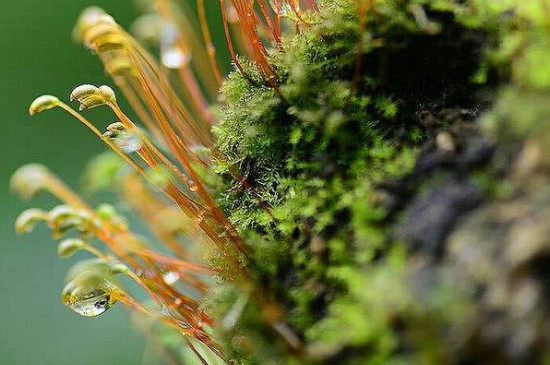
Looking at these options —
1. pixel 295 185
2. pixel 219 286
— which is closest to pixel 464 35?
pixel 295 185

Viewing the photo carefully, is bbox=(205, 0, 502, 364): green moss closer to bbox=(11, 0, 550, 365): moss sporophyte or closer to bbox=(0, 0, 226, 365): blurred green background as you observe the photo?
bbox=(11, 0, 550, 365): moss sporophyte

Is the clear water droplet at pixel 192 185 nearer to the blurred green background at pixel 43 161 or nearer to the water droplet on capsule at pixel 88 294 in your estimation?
the water droplet on capsule at pixel 88 294

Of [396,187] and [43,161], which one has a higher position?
[43,161]

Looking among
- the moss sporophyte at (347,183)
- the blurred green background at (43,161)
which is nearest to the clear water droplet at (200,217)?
the moss sporophyte at (347,183)

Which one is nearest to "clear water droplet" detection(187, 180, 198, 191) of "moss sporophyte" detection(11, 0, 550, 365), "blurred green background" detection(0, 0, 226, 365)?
"moss sporophyte" detection(11, 0, 550, 365)

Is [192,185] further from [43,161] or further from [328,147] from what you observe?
[43,161]

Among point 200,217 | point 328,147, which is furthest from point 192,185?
point 328,147
